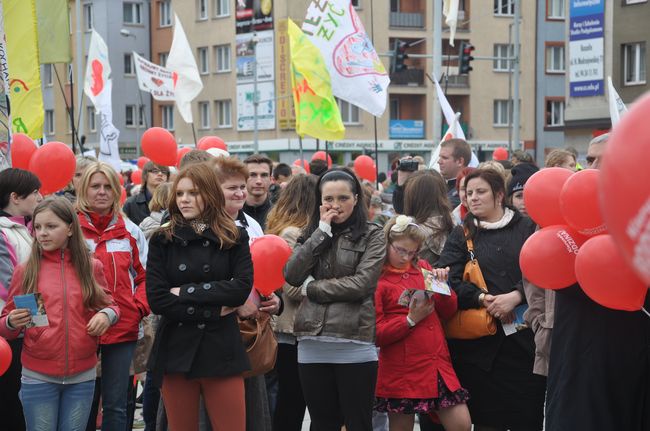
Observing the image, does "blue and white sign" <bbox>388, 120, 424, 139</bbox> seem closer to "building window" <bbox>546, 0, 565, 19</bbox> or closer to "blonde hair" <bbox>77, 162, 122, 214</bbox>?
"building window" <bbox>546, 0, 565, 19</bbox>

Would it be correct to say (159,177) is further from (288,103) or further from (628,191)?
(288,103)

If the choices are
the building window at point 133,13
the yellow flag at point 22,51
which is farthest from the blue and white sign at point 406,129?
the yellow flag at point 22,51

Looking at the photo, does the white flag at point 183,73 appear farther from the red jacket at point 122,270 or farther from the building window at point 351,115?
the building window at point 351,115

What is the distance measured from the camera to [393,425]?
648cm

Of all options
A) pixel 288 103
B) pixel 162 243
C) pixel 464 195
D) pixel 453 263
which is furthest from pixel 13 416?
pixel 288 103

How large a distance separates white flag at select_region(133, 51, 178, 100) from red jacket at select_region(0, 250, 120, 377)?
15.1m

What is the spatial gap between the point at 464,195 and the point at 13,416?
336 cm

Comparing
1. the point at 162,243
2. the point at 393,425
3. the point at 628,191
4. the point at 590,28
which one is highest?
the point at 590,28

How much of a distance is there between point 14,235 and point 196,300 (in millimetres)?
1506

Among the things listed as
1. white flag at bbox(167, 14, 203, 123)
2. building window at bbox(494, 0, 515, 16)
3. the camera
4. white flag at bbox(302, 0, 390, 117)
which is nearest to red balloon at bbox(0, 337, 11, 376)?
the camera

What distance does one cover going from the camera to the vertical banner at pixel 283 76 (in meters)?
51.8

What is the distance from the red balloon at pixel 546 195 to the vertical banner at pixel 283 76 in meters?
47.0

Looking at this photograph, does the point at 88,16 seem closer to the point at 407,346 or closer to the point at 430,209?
the point at 430,209

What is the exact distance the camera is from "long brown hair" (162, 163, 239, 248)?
556 centimetres
